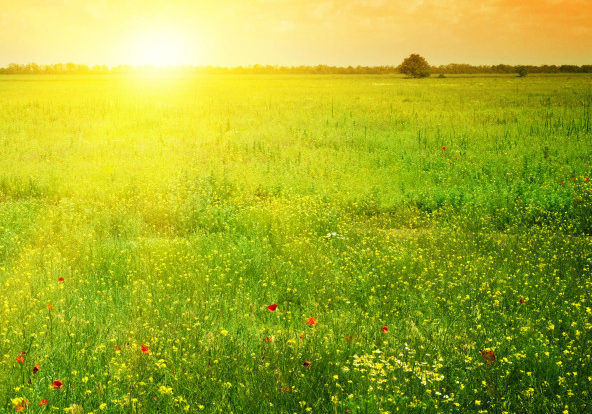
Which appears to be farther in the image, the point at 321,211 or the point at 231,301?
the point at 321,211

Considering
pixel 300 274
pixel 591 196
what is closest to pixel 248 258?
pixel 300 274

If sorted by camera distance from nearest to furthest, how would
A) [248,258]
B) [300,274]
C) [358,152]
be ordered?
[300,274]
[248,258]
[358,152]

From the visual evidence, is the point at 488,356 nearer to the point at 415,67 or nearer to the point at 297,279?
the point at 297,279

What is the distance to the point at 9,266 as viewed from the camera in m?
7.36

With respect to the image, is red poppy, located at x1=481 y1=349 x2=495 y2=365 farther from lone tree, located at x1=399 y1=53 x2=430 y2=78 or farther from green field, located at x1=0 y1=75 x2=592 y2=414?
lone tree, located at x1=399 y1=53 x2=430 y2=78

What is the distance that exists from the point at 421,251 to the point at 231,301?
11.3 ft

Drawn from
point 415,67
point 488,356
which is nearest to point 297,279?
point 488,356

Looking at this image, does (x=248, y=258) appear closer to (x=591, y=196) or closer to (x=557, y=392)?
(x=557, y=392)

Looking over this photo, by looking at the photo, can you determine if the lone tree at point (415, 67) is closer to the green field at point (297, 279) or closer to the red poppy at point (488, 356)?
the green field at point (297, 279)

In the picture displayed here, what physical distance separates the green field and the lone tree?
79.8 meters

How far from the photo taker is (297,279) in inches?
268

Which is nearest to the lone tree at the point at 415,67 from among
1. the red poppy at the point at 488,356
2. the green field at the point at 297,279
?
the green field at the point at 297,279

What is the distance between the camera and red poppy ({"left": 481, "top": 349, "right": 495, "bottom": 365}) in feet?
14.7

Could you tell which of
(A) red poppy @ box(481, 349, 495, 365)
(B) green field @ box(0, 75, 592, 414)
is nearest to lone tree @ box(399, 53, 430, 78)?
(B) green field @ box(0, 75, 592, 414)
